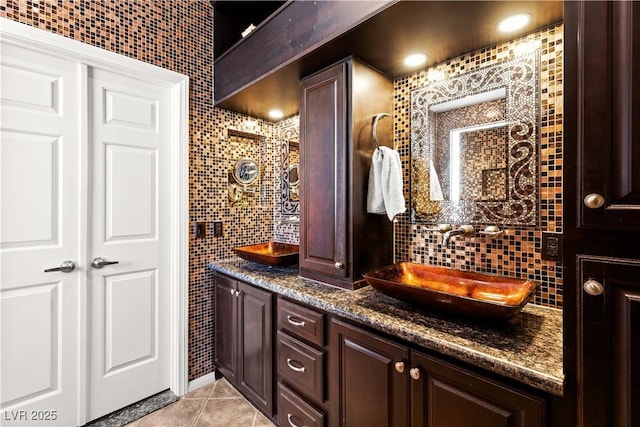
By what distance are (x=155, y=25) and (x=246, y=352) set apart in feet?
7.54

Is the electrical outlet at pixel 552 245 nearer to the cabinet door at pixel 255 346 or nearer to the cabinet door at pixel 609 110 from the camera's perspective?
the cabinet door at pixel 609 110

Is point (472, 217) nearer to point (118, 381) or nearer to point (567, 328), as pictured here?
point (567, 328)

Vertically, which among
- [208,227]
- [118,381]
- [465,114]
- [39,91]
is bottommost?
[118,381]

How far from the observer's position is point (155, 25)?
198 centimetres

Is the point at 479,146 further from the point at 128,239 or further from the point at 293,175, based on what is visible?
the point at 128,239

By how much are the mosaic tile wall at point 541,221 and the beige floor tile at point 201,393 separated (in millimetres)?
1825

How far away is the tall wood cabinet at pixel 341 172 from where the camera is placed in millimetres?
1548

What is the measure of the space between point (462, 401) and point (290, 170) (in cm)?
198

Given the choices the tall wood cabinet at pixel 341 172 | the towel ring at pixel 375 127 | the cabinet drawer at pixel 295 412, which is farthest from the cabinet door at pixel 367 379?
the towel ring at pixel 375 127

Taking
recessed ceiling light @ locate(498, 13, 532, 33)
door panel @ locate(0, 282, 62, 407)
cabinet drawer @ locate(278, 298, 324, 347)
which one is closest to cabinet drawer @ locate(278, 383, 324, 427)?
cabinet drawer @ locate(278, 298, 324, 347)

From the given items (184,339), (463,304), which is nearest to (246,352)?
(184,339)

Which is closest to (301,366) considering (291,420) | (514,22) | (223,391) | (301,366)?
(301,366)

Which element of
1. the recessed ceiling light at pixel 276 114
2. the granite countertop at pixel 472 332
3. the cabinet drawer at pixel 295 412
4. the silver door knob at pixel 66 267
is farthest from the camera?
the recessed ceiling light at pixel 276 114

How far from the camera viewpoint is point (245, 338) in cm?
190
